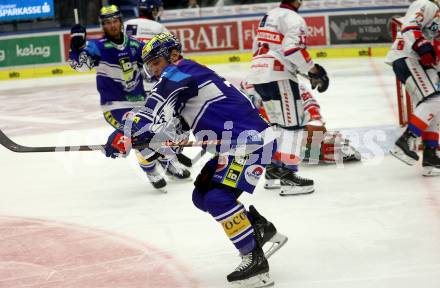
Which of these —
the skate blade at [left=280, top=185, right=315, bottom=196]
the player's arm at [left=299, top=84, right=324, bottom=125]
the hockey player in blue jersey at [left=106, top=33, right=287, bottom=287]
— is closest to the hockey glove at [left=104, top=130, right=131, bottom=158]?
the hockey player in blue jersey at [left=106, top=33, right=287, bottom=287]

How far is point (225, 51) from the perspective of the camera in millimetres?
14492

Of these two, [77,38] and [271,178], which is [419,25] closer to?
[271,178]

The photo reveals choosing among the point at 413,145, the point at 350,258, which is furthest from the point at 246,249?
the point at 413,145

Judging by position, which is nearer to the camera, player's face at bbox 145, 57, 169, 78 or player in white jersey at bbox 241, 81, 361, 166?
player's face at bbox 145, 57, 169, 78

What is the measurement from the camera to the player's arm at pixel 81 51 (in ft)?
20.3

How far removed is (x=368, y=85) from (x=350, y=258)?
6.70 metres

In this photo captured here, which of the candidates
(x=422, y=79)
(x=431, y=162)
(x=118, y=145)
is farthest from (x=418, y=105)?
(x=118, y=145)

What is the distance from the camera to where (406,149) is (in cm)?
614

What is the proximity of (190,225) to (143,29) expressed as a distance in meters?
2.12

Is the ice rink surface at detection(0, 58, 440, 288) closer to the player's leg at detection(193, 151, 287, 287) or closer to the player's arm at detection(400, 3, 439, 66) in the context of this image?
the player's leg at detection(193, 151, 287, 287)

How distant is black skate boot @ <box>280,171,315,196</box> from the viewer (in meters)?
5.89

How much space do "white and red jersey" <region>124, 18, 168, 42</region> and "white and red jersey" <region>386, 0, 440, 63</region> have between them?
1.94 metres

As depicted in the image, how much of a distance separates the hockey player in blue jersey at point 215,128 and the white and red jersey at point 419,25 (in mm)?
2448

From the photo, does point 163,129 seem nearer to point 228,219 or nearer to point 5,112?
point 228,219
